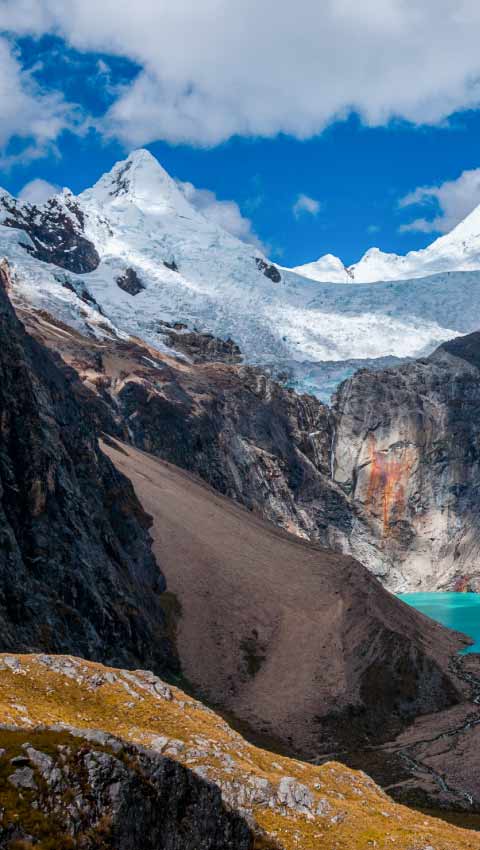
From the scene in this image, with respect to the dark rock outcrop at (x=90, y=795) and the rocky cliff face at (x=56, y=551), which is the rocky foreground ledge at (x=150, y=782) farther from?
the rocky cliff face at (x=56, y=551)

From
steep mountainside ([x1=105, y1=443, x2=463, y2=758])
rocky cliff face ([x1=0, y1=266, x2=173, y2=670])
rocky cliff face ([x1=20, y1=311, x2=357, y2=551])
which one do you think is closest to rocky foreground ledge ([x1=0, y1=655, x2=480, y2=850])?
rocky cliff face ([x1=0, y1=266, x2=173, y2=670])

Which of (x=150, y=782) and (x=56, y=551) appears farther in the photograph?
(x=56, y=551)

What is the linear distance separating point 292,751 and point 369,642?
79.3 feet

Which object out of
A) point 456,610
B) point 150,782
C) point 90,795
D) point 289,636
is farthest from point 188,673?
point 456,610

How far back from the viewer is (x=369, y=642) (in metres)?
91.4

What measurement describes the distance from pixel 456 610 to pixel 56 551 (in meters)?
126

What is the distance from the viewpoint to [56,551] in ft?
206

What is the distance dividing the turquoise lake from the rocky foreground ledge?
9271 cm

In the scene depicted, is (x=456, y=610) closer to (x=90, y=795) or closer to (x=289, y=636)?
(x=289, y=636)

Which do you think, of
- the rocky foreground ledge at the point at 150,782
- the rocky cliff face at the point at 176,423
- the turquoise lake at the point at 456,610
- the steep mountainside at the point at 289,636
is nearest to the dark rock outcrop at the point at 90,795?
the rocky foreground ledge at the point at 150,782

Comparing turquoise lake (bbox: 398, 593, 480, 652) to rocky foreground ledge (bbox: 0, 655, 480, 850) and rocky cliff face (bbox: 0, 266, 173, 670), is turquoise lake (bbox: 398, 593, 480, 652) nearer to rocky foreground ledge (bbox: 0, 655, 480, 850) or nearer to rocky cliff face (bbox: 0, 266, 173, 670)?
rocky cliff face (bbox: 0, 266, 173, 670)

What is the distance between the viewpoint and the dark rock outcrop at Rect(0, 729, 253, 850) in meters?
14.7

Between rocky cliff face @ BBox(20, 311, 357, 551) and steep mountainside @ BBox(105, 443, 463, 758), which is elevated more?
rocky cliff face @ BBox(20, 311, 357, 551)

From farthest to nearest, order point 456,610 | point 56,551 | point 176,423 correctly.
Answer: point 456,610 → point 176,423 → point 56,551
